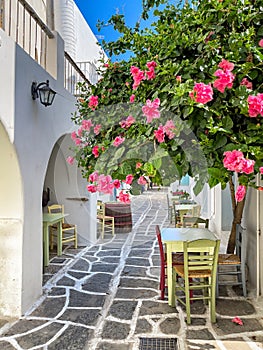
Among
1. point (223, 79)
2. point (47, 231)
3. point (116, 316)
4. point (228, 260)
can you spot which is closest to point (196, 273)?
point (228, 260)

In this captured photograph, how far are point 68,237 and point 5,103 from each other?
17.1 feet

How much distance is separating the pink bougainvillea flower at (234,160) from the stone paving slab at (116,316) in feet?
7.57

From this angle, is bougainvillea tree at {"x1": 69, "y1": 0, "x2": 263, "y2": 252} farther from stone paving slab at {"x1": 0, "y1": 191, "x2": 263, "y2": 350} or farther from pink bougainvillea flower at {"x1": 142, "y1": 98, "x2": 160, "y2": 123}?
stone paving slab at {"x1": 0, "y1": 191, "x2": 263, "y2": 350}

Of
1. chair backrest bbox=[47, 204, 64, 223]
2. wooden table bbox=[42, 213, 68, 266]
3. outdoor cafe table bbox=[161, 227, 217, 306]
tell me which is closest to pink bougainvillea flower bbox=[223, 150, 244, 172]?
outdoor cafe table bbox=[161, 227, 217, 306]

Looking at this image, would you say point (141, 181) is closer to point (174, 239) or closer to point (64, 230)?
point (174, 239)

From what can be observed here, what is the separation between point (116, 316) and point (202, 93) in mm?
3297

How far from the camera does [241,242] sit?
5.21 meters

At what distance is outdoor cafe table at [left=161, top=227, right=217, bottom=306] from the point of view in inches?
186

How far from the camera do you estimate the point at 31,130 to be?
4.78 m

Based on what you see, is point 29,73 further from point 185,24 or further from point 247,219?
point 247,219

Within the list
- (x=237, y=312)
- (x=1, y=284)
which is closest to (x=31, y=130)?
(x=1, y=284)

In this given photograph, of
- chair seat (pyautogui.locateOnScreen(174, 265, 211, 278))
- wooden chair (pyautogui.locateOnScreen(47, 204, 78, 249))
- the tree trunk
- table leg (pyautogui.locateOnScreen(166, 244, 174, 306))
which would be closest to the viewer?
chair seat (pyautogui.locateOnScreen(174, 265, 211, 278))

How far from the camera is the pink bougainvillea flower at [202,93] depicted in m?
2.46

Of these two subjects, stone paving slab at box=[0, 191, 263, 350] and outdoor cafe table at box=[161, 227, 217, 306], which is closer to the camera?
stone paving slab at box=[0, 191, 263, 350]
